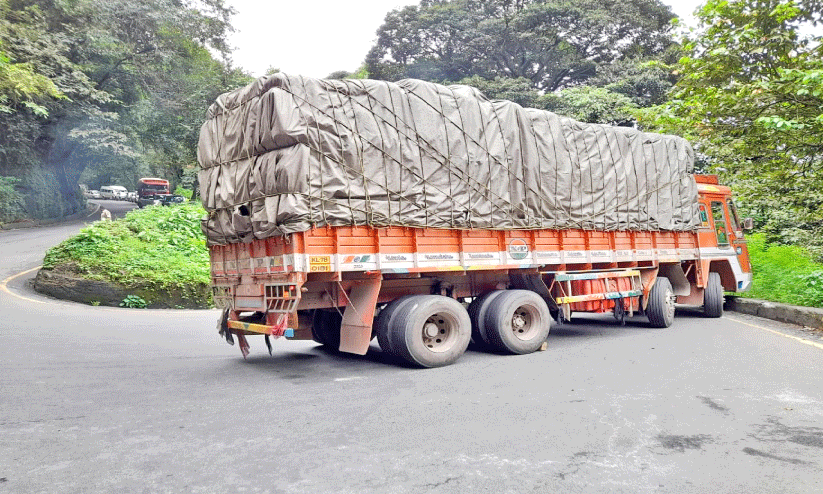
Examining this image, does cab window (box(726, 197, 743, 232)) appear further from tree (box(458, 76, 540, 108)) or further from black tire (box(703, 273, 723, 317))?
tree (box(458, 76, 540, 108))

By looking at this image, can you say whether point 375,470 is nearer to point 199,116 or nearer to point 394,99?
point 394,99

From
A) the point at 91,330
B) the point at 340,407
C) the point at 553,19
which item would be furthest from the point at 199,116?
the point at 340,407

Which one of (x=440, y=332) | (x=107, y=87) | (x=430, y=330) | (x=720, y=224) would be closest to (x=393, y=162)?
(x=430, y=330)

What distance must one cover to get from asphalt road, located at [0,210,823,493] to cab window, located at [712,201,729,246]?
12.3 ft

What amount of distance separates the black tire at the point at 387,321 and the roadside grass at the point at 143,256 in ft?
30.2

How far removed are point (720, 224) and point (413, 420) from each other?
10211mm

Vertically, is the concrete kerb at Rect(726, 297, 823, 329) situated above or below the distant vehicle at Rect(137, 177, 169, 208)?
below

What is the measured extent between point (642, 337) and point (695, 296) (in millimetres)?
3034

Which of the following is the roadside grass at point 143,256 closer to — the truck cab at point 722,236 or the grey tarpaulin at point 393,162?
the grey tarpaulin at point 393,162

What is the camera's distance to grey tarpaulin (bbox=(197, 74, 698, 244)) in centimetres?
707

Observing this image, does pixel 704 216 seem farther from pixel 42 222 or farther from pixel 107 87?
pixel 42 222

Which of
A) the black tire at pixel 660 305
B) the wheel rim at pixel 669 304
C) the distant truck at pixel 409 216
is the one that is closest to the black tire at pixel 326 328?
the distant truck at pixel 409 216

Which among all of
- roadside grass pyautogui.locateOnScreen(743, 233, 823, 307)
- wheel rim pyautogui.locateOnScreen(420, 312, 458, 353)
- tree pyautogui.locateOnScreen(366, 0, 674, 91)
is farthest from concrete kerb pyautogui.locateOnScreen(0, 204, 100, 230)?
roadside grass pyautogui.locateOnScreen(743, 233, 823, 307)

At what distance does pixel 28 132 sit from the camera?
3036 centimetres
